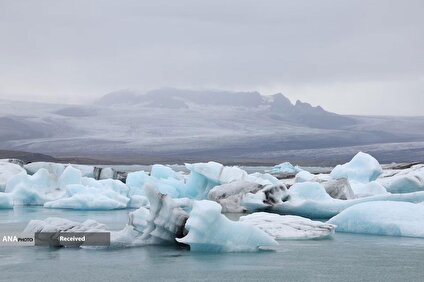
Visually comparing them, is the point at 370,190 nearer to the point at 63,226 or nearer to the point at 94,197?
the point at 94,197

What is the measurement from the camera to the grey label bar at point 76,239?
1148cm

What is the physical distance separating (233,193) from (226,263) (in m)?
9.85

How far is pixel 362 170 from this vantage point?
26.0 meters

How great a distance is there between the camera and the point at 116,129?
387 ft

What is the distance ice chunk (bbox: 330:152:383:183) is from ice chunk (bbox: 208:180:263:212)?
708cm

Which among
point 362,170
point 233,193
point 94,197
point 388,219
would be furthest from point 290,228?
point 362,170

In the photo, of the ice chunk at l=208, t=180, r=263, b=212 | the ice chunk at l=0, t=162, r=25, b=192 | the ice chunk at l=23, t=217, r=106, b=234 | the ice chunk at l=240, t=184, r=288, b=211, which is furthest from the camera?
the ice chunk at l=0, t=162, r=25, b=192

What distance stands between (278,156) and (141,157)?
21.1 metres

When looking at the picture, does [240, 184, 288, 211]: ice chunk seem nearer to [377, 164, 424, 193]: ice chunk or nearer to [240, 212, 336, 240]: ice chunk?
[240, 212, 336, 240]: ice chunk

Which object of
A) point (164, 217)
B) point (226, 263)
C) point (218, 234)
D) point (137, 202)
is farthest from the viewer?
point (137, 202)

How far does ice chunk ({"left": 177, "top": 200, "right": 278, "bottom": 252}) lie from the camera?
10641 mm

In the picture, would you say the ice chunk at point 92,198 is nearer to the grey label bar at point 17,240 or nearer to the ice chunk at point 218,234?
the grey label bar at point 17,240

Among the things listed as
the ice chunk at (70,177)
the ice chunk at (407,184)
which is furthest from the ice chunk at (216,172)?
the ice chunk at (407,184)

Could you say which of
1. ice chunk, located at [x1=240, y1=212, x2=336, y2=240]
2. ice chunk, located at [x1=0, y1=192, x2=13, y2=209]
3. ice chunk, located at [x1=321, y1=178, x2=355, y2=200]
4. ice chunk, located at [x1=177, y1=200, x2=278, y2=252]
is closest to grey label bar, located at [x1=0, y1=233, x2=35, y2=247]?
ice chunk, located at [x1=177, y1=200, x2=278, y2=252]
